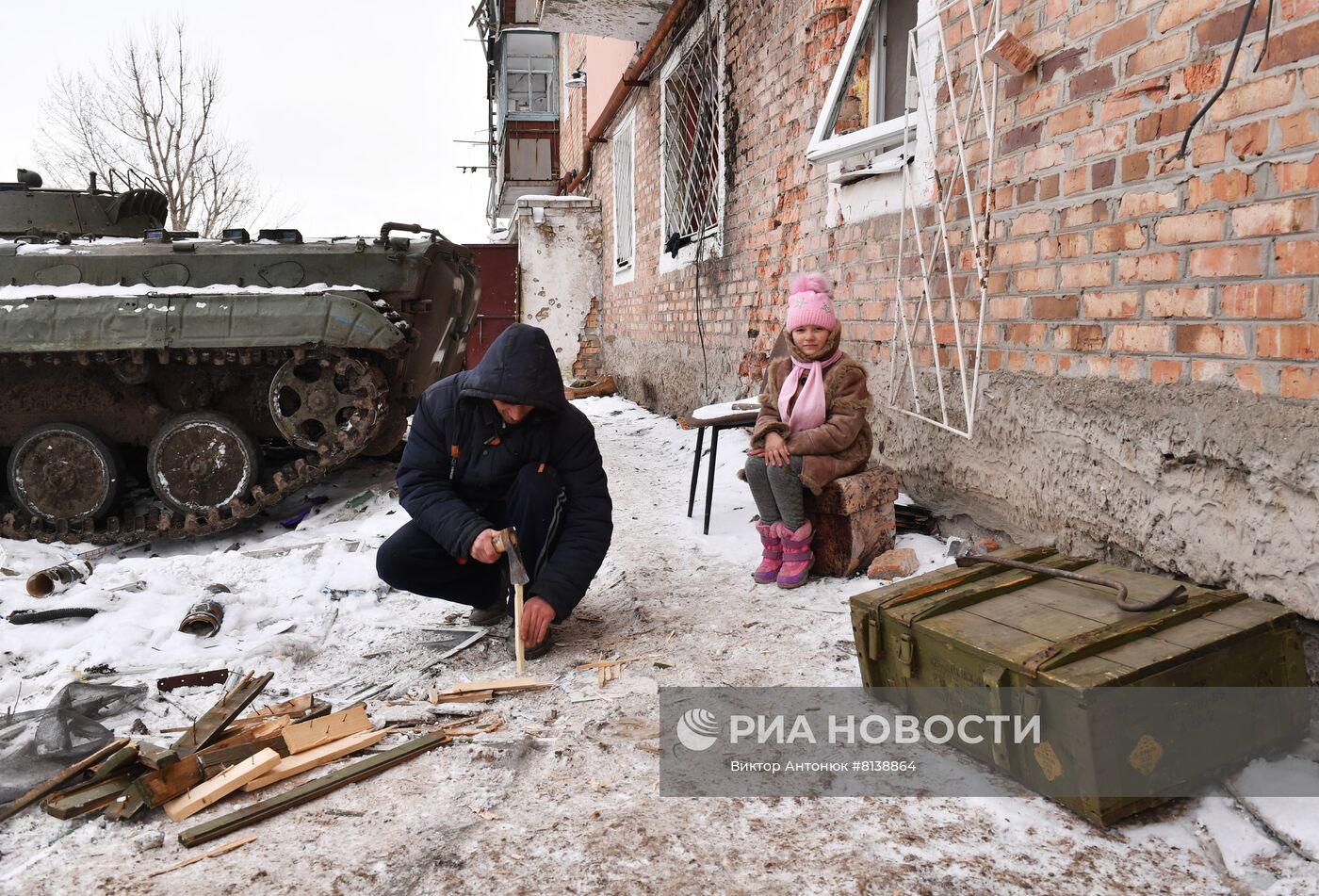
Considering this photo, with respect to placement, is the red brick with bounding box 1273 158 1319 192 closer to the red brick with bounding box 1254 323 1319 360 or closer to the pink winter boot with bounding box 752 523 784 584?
the red brick with bounding box 1254 323 1319 360

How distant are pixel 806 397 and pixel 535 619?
4.71 feet

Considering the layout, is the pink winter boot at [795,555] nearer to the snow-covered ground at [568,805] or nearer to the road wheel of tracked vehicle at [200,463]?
the snow-covered ground at [568,805]

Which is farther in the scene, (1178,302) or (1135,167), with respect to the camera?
(1135,167)

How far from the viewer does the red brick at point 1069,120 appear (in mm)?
2969

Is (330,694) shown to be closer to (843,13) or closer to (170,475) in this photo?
(170,475)

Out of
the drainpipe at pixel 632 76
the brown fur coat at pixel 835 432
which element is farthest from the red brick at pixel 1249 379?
the drainpipe at pixel 632 76

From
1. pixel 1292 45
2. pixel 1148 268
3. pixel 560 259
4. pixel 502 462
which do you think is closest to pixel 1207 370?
pixel 1148 268

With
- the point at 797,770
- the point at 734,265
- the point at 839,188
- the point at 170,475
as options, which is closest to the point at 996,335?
the point at 839,188

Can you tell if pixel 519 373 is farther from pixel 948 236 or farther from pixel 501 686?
pixel 948 236

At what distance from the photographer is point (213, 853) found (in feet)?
6.29

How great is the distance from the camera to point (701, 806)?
2049mm

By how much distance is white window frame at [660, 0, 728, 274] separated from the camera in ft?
22.7

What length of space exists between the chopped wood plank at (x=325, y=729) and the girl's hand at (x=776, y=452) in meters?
1.76

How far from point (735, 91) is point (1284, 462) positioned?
17.1 feet
